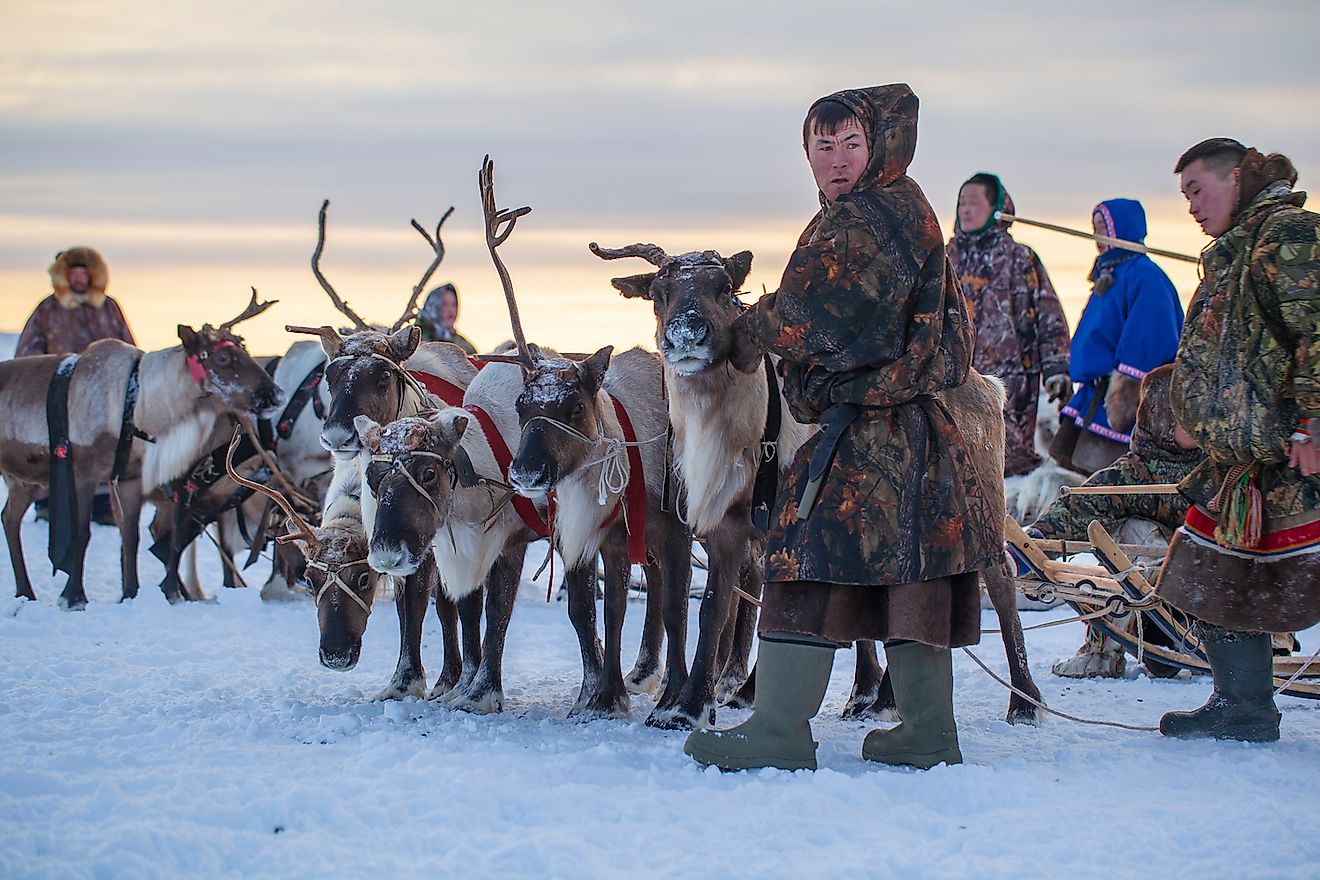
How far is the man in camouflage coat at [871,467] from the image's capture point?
3850mm

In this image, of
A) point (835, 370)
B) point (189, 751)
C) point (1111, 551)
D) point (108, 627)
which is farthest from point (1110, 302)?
point (108, 627)

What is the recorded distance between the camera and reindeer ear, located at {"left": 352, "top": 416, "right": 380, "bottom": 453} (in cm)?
515

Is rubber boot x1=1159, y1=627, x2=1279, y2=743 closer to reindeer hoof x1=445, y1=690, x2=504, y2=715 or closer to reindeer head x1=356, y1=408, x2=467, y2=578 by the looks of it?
reindeer hoof x1=445, y1=690, x2=504, y2=715

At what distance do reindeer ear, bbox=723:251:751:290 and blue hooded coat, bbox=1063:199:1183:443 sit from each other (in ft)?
9.82

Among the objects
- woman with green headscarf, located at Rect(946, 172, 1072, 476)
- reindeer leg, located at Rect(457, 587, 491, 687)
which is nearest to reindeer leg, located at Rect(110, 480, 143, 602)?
reindeer leg, located at Rect(457, 587, 491, 687)

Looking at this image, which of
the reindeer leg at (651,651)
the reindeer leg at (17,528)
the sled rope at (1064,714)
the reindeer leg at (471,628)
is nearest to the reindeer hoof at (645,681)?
the reindeer leg at (651,651)

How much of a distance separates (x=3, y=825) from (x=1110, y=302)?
590cm

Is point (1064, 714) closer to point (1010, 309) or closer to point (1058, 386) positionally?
point (1058, 386)

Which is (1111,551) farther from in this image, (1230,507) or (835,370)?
(835,370)

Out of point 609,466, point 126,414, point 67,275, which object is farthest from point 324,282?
point 67,275

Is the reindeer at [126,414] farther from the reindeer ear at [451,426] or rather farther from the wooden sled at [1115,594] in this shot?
the wooden sled at [1115,594]

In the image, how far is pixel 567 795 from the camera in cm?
364

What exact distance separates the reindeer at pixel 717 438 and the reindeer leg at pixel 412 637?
1.26m

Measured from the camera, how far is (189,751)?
4195 millimetres
